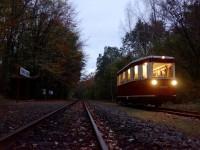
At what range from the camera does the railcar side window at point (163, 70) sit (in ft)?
82.5

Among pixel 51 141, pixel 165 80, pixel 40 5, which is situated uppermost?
pixel 40 5

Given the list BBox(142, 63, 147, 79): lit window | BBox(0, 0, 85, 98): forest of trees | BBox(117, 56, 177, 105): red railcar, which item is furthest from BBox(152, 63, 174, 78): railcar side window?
BBox(0, 0, 85, 98): forest of trees

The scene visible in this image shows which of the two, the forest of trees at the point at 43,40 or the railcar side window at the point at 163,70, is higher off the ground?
the forest of trees at the point at 43,40

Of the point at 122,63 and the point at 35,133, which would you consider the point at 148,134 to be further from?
the point at 122,63

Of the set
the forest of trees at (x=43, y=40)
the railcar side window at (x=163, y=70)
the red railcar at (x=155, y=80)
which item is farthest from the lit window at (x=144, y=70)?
the forest of trees at (x=43, y=40)

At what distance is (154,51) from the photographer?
4753cm

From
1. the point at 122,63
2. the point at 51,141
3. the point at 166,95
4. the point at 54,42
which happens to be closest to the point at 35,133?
Result: the point at 51,141

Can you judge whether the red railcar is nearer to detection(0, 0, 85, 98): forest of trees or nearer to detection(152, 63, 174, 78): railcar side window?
detection(152, 63, 174, 78): railcar side window

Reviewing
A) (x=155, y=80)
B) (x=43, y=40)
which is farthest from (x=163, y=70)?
(x=43, y=40)

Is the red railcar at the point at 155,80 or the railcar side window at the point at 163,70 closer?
the red railcar at the point at 155,80

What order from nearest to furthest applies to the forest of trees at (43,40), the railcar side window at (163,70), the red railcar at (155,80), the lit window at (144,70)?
the red railcar at (155,80), the railcar side window at (163,70), the lit window at (144,70), the forest of trees at (43,40)

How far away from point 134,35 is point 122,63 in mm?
8197

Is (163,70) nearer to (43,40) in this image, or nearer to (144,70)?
(144,70)

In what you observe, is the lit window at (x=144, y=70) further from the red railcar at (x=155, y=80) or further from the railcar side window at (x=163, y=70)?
the railcar side window at (x=163, y=70)
